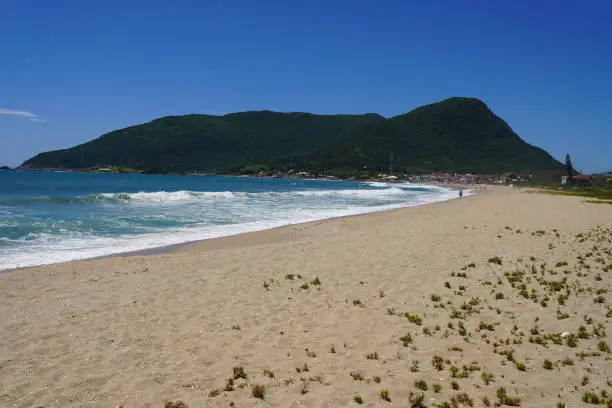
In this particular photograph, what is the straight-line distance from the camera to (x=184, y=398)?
4625mm

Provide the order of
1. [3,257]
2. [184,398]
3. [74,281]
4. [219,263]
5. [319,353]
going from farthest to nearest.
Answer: [3,257] → [219,263] → [74,281] → [319,353] → [184,398]

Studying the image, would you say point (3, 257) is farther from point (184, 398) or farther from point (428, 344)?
point (428, 344)

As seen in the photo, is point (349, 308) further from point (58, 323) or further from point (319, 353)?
point (58, 323)

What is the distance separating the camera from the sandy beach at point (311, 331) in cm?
473

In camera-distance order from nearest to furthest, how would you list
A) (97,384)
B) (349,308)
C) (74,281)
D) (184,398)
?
1. (184,398)
2. (97,384)
3. (349,308)
4. (74,281)

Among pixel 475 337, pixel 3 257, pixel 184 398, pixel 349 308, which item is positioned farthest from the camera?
pixel 3 257

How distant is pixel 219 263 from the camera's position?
11.4 m

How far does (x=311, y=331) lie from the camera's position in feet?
21.4

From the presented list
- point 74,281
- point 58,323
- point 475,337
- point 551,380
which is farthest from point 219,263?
point 551,380

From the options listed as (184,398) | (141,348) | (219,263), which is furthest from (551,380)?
(219,263)

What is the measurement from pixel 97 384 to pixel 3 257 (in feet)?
32.0

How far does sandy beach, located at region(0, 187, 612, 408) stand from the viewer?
15.5ft

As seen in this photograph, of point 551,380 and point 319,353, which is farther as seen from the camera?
point 319,353

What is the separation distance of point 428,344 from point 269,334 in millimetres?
2320
